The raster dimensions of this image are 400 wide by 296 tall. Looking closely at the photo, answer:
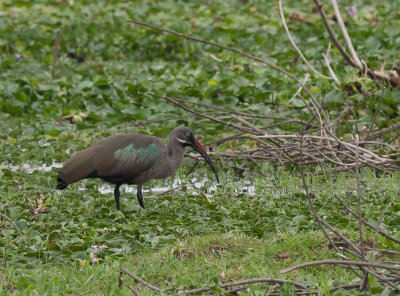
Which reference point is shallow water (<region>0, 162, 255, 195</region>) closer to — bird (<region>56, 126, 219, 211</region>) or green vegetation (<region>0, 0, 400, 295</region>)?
green vegetation (<region>0, 0, 400, 295</region>)

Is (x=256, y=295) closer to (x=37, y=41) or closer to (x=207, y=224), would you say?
(x=207, y=224)

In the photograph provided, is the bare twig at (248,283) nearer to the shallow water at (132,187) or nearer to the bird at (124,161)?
the bird at (124,161)

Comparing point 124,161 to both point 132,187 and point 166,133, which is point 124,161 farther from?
point 166,133

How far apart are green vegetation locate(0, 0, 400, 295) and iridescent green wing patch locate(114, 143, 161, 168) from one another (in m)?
0.38

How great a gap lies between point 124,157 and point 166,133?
2440mm

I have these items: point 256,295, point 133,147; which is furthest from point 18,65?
point 256,295

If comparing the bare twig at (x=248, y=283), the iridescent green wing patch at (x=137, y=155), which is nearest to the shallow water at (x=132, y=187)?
the iridescent green wing patch at (x=137, y=155)

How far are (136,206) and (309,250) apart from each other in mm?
1938

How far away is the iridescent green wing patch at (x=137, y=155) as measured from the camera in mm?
7098

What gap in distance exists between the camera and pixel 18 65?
12.1 meters

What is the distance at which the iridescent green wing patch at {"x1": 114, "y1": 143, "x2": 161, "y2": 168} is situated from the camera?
710cm

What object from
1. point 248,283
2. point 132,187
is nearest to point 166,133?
point 132,187

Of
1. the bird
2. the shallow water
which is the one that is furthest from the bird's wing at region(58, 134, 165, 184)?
the shallow water

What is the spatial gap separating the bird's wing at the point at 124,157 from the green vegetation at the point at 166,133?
30 cm
